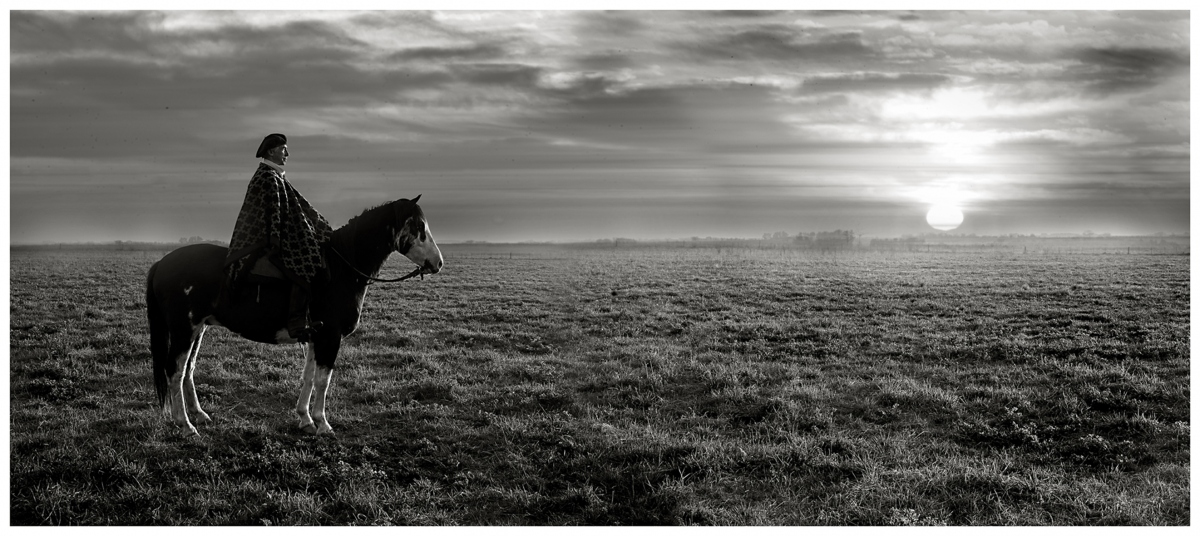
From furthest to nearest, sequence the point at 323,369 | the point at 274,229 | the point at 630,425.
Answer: the point at 630,425 < the point at 323,369 < the point at 274,229

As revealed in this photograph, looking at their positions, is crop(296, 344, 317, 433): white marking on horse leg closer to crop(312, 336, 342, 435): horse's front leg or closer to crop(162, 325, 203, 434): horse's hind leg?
crop(312, 336, 342, 435): horse's front leg

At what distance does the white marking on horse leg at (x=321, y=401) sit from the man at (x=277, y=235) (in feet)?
1.69

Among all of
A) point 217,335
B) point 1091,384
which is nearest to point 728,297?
point 1091,384

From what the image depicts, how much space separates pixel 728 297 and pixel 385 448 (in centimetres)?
1635

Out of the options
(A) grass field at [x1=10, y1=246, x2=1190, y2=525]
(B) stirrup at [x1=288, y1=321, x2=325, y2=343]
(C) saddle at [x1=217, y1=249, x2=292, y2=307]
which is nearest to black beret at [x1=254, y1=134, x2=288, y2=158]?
(C) saddle at [x1=217, y1=249, x2=292, y2=307]

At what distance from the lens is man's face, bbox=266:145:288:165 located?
6.93m

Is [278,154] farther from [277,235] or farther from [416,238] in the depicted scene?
[416,238]

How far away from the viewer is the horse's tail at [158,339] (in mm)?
7422

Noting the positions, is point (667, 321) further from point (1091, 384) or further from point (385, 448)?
point (385, 448)

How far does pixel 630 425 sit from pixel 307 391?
11.3 ft

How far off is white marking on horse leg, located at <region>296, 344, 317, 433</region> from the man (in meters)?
0.38

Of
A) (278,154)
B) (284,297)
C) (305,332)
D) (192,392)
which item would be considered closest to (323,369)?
(305,332)

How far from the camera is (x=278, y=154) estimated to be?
274 inches

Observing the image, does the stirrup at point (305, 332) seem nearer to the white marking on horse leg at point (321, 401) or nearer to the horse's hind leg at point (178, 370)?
the white marking on horse leg at point (321, 401)
